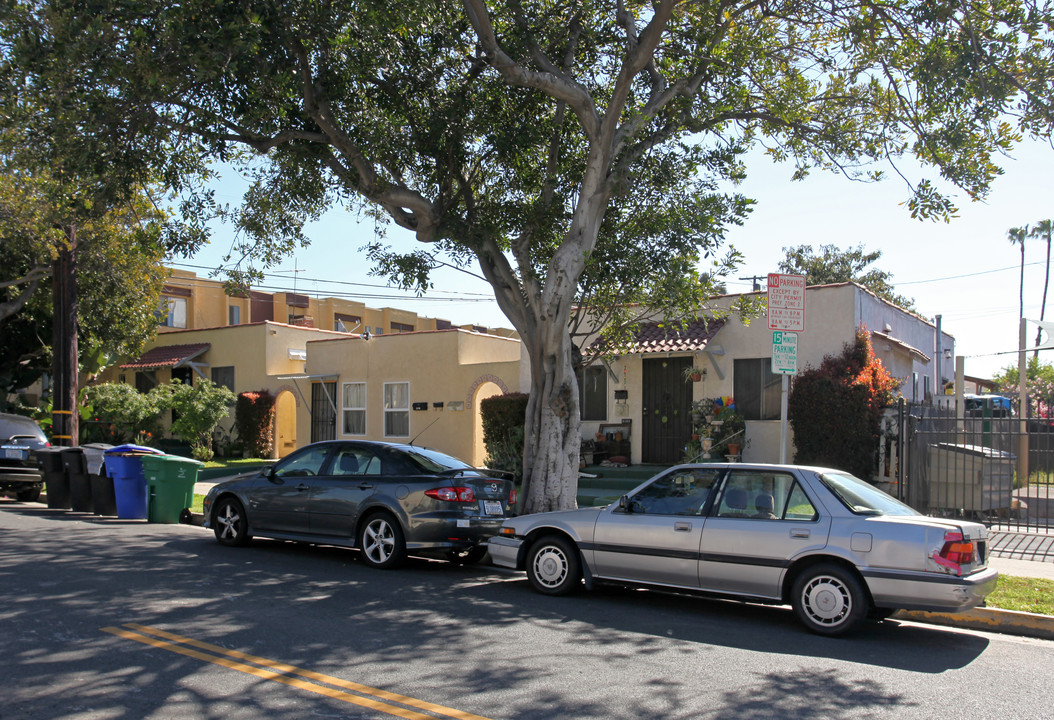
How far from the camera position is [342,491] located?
10.2 meters

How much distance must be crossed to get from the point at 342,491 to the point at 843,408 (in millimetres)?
9360

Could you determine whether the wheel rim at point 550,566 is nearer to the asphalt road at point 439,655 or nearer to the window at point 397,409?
the asphalt road at point 439,655

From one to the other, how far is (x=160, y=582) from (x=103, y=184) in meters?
6.18

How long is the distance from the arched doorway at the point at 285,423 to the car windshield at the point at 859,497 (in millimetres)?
21906

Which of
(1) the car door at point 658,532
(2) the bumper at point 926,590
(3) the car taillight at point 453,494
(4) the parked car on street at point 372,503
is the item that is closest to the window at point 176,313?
(4) the parked car on street at point 372,503

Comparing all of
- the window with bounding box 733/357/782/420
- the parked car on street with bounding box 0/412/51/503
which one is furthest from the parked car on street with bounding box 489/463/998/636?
the parked car on street with bounding box 0/412/51/503

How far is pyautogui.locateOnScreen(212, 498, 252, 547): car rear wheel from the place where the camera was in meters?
11.1

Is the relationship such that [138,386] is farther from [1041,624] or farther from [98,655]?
[1041,624]

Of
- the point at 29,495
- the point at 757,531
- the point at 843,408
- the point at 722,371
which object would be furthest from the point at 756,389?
the point at 29,495

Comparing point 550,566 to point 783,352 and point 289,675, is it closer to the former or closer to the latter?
point 289,675

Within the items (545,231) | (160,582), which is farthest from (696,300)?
(160,582)

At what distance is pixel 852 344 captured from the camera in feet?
53.1

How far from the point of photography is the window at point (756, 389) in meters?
17.2

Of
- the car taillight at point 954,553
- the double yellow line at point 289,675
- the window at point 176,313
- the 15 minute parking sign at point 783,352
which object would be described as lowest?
the double yellow line at point 289,675
